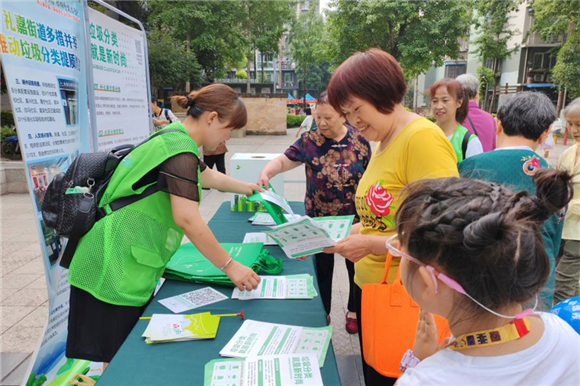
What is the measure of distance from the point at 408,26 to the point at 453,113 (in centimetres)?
1904

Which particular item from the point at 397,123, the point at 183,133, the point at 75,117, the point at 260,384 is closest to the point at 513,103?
the point at 397,123

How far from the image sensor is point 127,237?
1.51 m

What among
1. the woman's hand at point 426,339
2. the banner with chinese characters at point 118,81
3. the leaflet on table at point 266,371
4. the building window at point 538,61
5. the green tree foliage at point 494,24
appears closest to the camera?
the woman's hand at point 426,339

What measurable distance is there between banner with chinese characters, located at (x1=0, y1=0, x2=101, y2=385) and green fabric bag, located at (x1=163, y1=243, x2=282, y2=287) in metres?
0.66

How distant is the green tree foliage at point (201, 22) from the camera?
52.6 feet

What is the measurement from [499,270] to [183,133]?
4.04 ft

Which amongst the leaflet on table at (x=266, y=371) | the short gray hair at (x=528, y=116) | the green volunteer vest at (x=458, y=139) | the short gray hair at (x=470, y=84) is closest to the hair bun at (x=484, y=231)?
the leaflet on table at (x=266, y=371)

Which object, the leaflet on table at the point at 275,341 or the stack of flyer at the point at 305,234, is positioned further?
the stack of flyer at the point at 305,234

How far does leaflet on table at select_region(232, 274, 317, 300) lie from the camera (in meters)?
1.66

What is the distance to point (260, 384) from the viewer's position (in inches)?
43.0

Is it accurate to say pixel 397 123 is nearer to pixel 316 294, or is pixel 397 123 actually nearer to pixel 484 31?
pixel 316 294

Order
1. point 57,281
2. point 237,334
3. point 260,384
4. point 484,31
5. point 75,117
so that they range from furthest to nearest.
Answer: point 484,31
point 75,117
point 57,281
point 237,334
point 260,384

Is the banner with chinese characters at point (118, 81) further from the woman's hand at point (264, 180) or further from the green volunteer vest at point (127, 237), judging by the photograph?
the green volunteer vest at point (127, 237)

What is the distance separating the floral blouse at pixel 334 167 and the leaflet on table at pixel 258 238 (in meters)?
0.42
